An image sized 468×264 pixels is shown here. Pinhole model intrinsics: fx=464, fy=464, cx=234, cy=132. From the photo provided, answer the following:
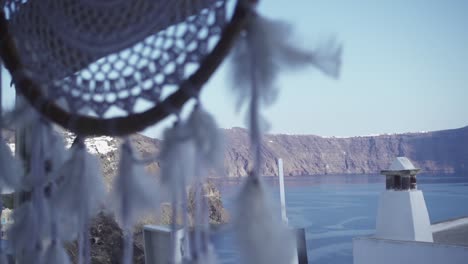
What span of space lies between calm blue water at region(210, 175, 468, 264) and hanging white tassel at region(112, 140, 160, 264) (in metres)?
12.8

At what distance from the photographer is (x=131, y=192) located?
1.32ft

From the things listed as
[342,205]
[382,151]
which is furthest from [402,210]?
[342,205]

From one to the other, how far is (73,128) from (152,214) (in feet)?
0.36

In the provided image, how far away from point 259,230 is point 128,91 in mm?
163

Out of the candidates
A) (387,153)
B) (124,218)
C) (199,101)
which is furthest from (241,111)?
(387,153)

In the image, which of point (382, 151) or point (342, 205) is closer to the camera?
point (382, 151)

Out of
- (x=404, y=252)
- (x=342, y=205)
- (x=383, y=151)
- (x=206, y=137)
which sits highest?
(x=383, y=151)

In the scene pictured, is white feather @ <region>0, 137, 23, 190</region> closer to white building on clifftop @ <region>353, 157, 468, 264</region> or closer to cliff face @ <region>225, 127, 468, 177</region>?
white building on clifftop @ <region>353, 157, 468, 264</region>

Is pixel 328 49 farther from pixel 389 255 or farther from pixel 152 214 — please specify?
pixel 389 255

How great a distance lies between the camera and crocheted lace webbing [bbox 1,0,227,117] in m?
0.36

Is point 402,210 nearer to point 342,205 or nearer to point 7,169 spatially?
point 7,169

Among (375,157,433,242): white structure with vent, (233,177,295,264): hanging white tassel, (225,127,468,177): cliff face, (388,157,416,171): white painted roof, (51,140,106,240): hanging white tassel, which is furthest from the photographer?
(225,127,468,177): cliff face

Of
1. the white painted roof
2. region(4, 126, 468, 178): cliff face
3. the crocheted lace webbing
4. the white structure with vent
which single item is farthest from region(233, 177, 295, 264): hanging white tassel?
region(4, 126, 468, 178): cliff face

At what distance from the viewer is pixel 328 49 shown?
33 centimetres
